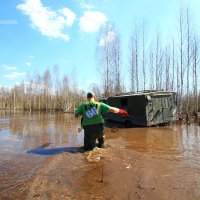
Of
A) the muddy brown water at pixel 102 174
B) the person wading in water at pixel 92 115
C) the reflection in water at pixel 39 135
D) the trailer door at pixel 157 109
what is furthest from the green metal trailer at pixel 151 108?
the person wading in water at pixel 92 115

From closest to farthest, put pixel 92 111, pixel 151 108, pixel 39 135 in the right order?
pixel 92 111, pixel 39 135, pixel 151 108

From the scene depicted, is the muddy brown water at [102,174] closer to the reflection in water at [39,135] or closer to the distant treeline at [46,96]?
the reflection in water at [39,135]

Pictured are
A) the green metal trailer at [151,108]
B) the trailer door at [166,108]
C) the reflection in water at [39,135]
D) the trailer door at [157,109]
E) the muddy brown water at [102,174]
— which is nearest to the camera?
the muddy brown water at [102,174]

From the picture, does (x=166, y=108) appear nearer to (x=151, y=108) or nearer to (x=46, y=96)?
(x=151, y=108)

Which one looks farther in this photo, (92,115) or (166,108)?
(166,108)

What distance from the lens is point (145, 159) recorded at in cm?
589

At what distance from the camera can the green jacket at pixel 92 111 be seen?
6.74 metres

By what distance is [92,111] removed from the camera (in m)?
6.75

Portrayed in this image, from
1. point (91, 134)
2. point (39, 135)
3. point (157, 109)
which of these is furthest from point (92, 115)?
point (157, 109)

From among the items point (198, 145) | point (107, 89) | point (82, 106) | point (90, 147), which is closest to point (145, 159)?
point (90, 147)

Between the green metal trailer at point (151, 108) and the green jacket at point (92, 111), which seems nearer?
the green jacket at point (92, 111)

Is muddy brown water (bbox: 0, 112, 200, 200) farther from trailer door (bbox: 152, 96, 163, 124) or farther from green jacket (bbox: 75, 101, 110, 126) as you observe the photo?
trailer door (bbox: 152, 96, 163, 124)

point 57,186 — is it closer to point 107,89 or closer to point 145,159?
point 145,159

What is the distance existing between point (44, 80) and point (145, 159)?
63182 millimetres
